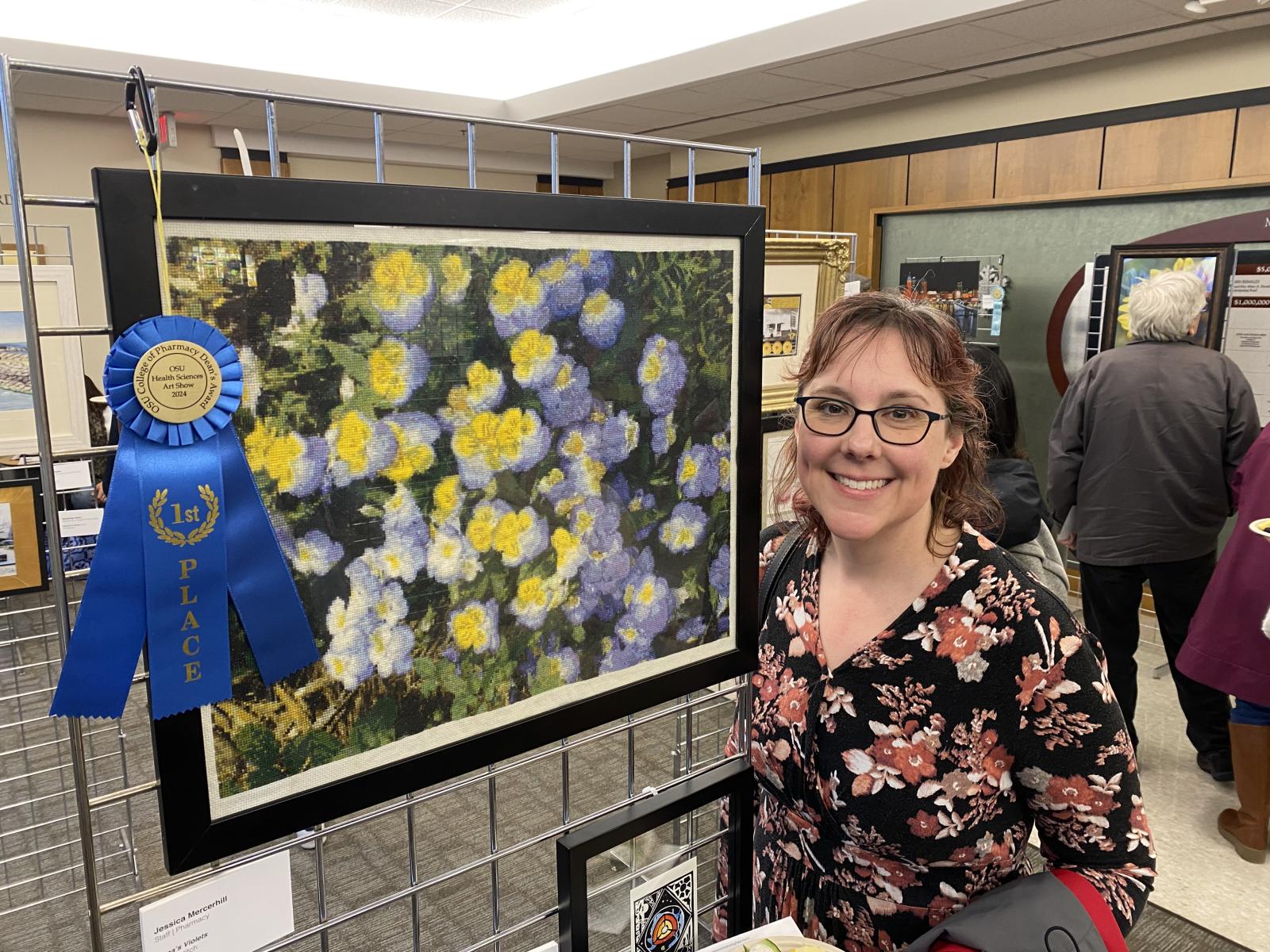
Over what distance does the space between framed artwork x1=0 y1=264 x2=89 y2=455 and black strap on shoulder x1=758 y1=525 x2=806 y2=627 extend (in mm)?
2626

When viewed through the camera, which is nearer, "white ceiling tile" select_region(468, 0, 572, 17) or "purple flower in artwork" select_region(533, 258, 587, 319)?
"purple flower in artwork" select_region(533, 258, 587, 319)

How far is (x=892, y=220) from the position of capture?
6082 millimetres

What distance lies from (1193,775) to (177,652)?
145 inches

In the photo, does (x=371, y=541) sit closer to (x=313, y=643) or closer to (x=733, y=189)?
(x=313, y=643)

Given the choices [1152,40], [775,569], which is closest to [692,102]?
[1152,40]

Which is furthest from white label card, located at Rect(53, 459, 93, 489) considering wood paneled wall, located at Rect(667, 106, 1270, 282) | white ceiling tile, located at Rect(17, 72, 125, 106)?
wood paneled wall, located at Rect(667, 106, 1270, 282)

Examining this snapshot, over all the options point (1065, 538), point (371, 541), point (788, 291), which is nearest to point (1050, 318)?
point (1065, 538)

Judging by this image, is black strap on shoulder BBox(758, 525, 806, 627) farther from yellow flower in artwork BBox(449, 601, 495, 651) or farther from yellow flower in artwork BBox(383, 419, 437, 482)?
yellow flower in artwork BBox(383, 419, 437, 482)

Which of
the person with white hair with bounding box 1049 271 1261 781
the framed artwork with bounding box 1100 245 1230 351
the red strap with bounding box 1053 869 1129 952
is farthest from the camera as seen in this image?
the framed artwork with bounding box 1100 245 1230 351

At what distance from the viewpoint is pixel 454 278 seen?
2.25 ft

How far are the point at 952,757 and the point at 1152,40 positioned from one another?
185 inches

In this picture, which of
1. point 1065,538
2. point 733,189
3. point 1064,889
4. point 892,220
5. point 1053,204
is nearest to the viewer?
point 1064,889

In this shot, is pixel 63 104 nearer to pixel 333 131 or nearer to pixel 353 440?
pixel 333 131

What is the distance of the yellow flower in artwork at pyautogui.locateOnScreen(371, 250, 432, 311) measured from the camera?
649 millimetres
